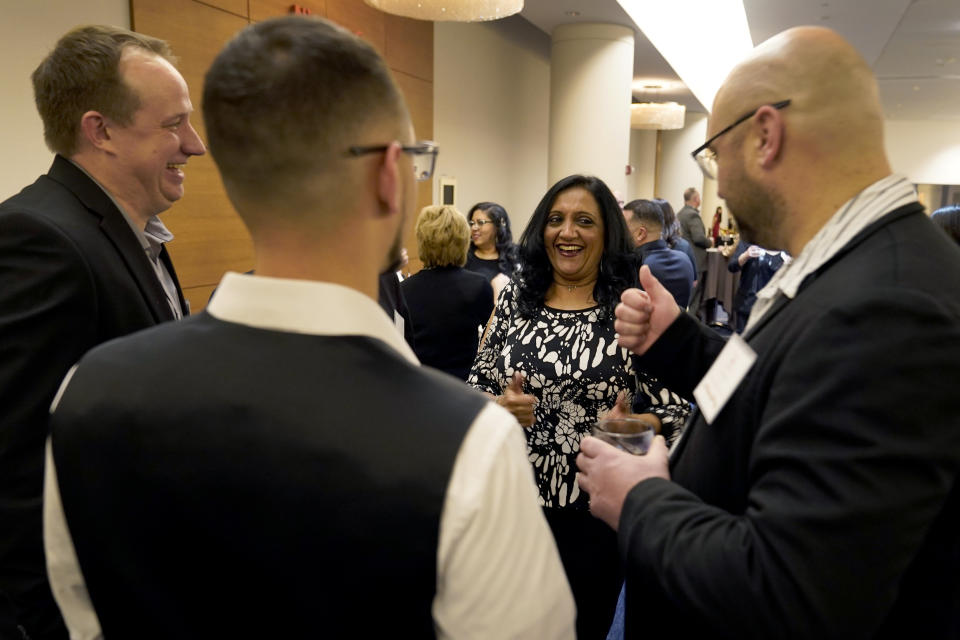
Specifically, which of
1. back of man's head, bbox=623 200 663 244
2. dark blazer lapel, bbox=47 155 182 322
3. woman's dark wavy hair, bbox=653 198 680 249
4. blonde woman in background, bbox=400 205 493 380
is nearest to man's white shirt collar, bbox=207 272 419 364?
dark blazer lapel, bbox=47 155 182 322

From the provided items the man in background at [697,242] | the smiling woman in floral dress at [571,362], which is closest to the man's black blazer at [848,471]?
the smiling woman in floral dress at [571,362]

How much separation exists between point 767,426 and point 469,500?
17.9 inches

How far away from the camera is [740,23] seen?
13430mm

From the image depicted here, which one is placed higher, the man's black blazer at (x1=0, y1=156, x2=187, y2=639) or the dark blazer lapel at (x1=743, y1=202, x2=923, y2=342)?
the dark blazer lapel at (x1=743, y1=202, x2=923, y2=342)

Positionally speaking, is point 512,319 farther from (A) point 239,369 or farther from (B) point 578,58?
(B) point 578,58

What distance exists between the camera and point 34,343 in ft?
4.01

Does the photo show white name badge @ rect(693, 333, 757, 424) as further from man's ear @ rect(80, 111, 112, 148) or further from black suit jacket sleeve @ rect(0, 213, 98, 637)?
man's ear @ rect(80, 111, 112, 148)

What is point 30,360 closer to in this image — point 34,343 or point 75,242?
point 34,343

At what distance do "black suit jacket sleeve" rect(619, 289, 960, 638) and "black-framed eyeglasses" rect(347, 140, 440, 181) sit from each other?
539mm

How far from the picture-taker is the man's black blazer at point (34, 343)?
1218 mm

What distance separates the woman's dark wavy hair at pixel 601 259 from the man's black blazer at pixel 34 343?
1320mm

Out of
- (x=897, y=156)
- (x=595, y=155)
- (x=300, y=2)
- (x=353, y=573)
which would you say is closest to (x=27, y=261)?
(x=353, y=573)

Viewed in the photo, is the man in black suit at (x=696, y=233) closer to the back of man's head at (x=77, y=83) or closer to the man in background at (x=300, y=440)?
the back of man's head at (x=77, y=83)

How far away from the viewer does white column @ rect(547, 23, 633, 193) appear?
286 inches
